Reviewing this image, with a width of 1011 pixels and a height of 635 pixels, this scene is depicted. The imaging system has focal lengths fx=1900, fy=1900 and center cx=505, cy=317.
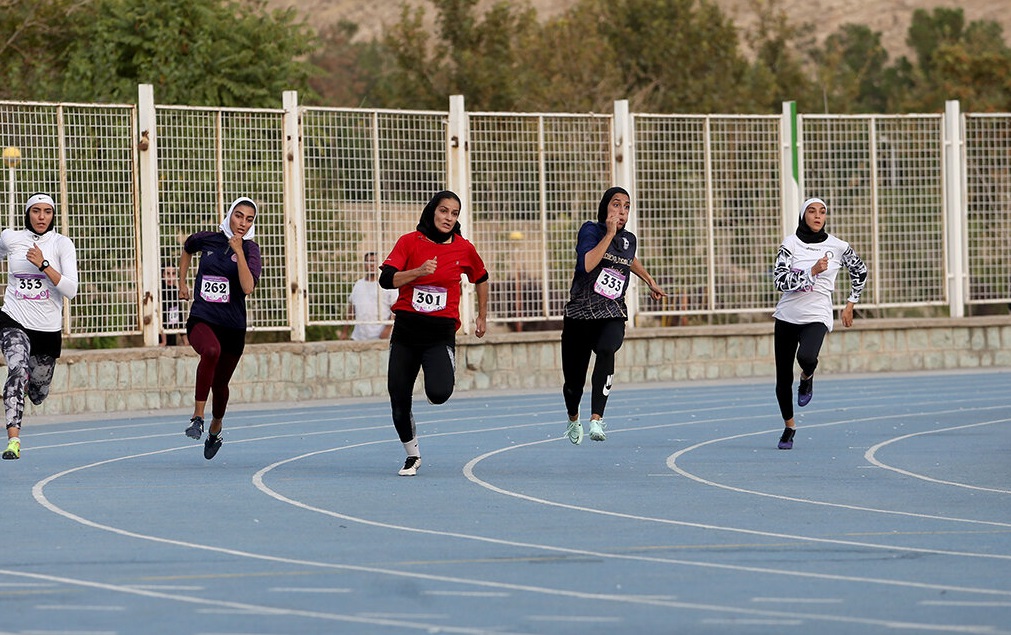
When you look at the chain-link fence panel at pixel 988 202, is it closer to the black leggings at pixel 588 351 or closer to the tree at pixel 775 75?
the black leggings at pixel 588 351

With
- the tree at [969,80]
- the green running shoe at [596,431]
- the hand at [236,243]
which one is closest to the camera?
the hand at [236,243]

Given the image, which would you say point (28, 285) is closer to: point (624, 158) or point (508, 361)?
point (508, 361)

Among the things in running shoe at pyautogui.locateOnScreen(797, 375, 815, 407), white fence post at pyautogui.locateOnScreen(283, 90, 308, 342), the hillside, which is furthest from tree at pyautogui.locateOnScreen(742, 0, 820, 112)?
the hillside

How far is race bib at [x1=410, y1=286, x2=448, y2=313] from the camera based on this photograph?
Result: 42.9 ft

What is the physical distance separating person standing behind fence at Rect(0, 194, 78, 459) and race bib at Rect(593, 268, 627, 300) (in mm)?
4039

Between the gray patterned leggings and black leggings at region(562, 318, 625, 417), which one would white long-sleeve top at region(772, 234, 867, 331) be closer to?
black leggings at region(562, 318, 625, 417)

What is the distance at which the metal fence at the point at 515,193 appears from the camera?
2056 centimetres

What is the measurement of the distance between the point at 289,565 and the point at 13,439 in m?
6.21

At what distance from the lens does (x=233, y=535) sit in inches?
400

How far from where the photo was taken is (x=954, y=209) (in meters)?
25.9

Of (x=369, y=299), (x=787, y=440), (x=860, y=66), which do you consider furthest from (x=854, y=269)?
(x=860, y=66)

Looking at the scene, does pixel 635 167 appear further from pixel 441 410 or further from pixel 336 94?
pixel 336 94

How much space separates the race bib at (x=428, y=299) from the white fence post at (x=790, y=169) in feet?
41.2

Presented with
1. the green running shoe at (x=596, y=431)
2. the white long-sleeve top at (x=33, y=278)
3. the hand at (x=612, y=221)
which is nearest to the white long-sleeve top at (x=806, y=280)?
the hand at (x=612, y=221)
